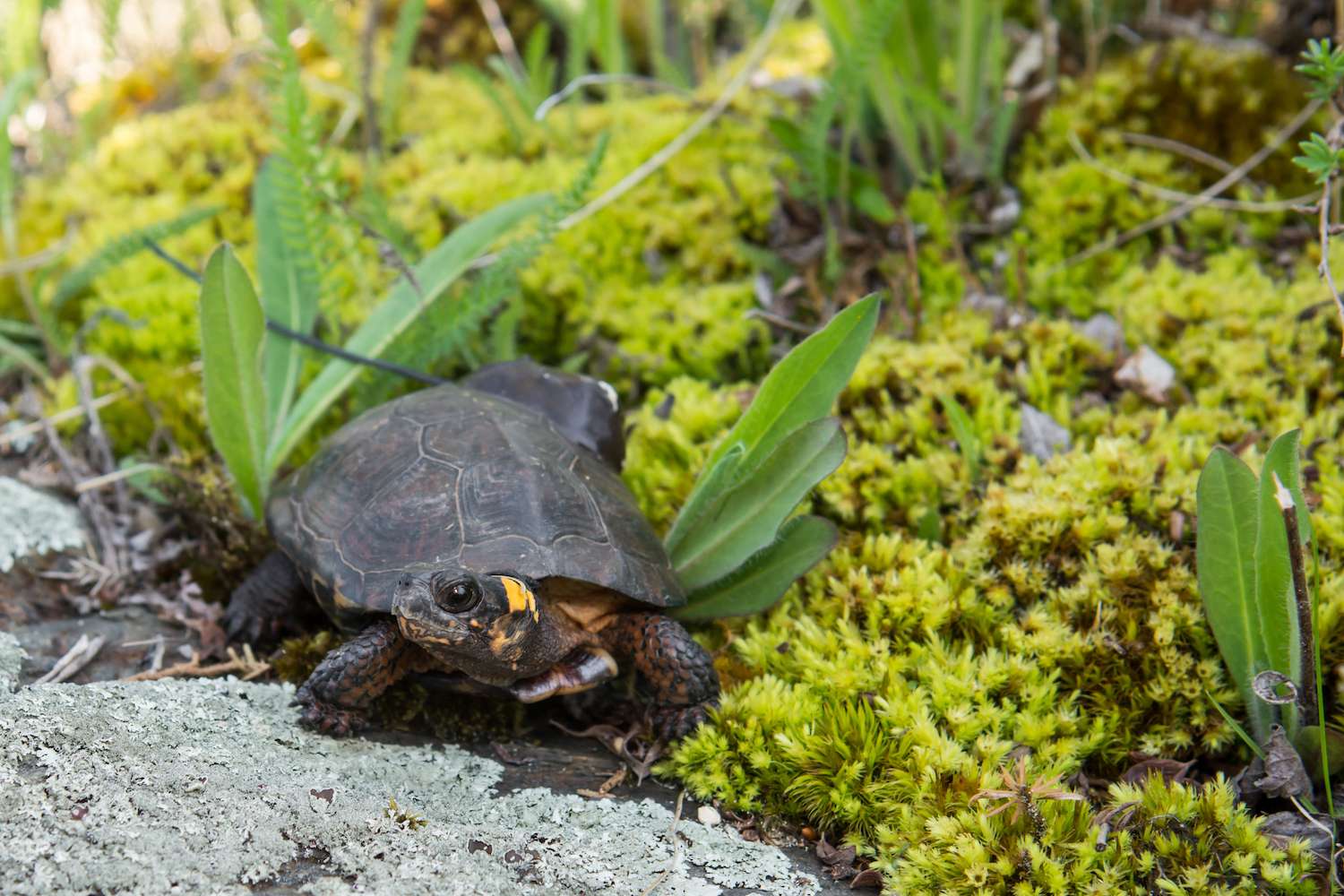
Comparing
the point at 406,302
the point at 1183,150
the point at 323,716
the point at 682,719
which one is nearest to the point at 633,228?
the point at 406,302

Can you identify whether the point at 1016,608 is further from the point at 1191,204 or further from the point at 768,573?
the point at 1191,204

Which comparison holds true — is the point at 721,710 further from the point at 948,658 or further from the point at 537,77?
the point at 537,77

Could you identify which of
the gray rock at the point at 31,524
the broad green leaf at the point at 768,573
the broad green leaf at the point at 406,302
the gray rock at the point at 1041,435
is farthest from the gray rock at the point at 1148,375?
the gray rock at the point at 31,524

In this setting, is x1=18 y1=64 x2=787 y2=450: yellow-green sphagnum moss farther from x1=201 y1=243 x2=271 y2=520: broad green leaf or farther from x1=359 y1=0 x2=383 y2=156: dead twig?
x1=201 y1=243 x2=271 y2=520: broad green leaf

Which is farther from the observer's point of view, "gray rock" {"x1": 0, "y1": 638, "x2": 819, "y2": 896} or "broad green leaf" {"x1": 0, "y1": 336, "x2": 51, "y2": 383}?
"broad green leaf" {"x1": 0, "y1": 336, "x2": 51, "y2": 383}

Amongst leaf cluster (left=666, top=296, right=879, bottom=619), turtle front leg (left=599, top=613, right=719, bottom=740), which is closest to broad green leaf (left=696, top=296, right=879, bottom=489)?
leaf cluster (left=666, top=296, right=879, bottom=619)

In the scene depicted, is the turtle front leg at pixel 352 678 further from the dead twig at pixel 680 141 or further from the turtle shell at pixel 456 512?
the dead twig at pixel 680 141
